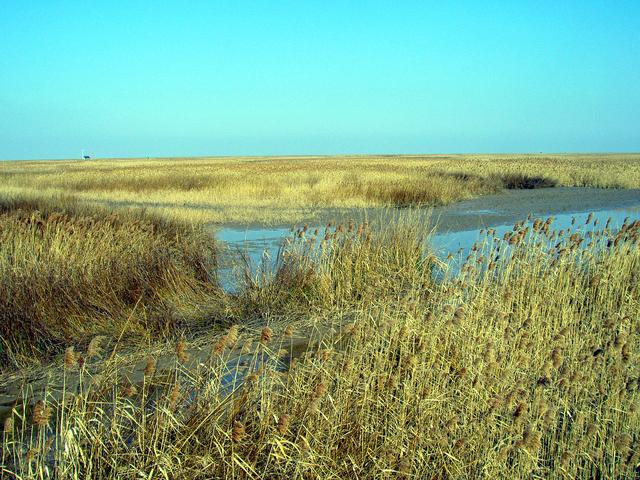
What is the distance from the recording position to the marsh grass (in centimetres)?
552

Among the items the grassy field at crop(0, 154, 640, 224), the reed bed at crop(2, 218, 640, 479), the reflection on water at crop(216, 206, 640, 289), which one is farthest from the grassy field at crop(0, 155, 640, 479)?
the grassy field at crop(0, 154, 640, 224)

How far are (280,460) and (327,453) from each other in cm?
25

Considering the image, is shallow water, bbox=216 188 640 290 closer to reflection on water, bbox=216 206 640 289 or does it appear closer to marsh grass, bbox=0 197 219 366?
reflection on water, bbox=216 206 640 289

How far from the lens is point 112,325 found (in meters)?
5.84

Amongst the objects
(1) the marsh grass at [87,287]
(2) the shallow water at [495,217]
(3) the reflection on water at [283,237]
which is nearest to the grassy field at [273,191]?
(2) the shallow water at [495,217]

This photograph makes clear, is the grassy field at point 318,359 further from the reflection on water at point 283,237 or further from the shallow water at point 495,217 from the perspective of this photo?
the shallow water at point 495,217

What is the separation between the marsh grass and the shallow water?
121 cm

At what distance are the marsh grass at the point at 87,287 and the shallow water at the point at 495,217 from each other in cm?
121

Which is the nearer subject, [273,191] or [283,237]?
[283,237]

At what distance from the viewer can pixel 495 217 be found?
1770cm

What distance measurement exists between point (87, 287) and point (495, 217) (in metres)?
13.9

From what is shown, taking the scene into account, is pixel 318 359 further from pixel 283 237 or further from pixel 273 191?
pixel 273 191

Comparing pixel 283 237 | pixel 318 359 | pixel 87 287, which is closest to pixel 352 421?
pixel 318 359

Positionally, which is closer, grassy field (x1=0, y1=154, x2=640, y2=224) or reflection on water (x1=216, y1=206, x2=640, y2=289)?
reflection on water (x1=216, y1=206, x2=640, y2=289)
